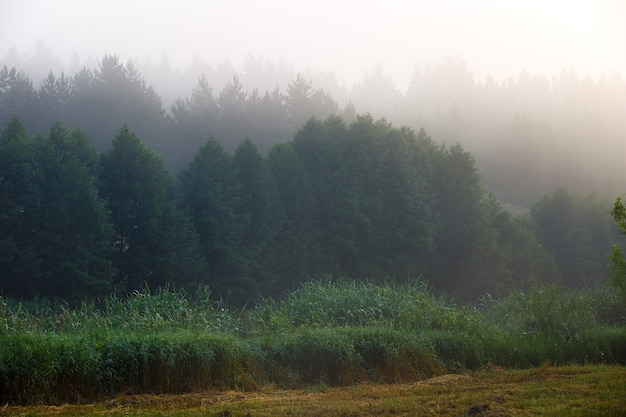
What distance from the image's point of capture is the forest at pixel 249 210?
1341 inches

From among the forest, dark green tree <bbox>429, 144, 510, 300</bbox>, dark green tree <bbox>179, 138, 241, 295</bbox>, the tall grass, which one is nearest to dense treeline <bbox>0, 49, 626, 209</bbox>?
the forest

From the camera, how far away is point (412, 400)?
9.73 meters

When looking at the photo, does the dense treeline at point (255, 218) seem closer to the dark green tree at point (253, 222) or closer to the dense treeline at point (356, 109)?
the dark green tree at point (253, 222)

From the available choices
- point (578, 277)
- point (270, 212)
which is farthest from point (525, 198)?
point (270, 212)

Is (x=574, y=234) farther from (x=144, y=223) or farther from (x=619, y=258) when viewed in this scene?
(x=619, y=258)

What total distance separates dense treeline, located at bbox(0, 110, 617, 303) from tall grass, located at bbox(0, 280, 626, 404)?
743 inches

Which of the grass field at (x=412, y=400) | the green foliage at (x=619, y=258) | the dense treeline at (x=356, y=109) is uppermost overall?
the dense treeline at (x=356, y=109)

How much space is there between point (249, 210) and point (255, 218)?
763 mm

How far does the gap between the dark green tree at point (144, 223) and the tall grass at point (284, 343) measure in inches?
730

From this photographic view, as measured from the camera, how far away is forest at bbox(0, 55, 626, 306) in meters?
34.1

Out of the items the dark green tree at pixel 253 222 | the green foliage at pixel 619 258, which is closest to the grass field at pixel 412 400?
the green foliage at pixel 619 258

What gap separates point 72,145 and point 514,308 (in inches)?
1189

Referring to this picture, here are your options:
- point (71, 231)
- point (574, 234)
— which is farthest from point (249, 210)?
point (574, 234)

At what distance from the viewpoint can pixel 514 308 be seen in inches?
810
